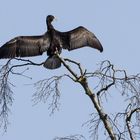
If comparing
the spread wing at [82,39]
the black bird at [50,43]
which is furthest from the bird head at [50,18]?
the spread wing at [82,39]

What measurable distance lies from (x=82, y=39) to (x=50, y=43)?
0.80 metres

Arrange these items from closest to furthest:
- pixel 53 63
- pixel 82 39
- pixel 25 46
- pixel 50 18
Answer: pixel 53 63 → pixel 25 46 → pixel 82 39 → pixel 50 18

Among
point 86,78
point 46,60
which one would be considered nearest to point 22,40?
point 46,60

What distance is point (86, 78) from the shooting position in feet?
30.1

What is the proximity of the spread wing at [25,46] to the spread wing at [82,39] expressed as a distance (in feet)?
1.31

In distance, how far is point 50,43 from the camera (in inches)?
466

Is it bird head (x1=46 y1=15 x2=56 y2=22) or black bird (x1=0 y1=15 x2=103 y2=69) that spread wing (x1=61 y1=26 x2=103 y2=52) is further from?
bird head (x1=46 y1=15 x2=56 y2=22)

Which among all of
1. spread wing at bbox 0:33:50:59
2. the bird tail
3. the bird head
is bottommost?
the bird tail

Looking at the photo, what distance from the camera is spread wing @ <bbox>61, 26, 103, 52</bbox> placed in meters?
12.1

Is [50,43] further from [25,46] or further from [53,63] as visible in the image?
[53,63]

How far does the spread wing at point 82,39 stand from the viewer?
476 inches

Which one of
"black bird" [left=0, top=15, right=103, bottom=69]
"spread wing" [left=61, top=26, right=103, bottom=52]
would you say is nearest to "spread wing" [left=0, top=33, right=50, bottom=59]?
"black bird" [left=0, top=15, right=103, bottom=69]

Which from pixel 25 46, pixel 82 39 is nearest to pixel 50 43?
pixel 25 46

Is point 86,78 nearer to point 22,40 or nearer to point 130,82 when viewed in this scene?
point 130,82
